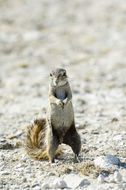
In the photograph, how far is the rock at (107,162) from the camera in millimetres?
5062

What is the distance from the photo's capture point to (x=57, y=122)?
210 inches

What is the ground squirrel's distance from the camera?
525 cm

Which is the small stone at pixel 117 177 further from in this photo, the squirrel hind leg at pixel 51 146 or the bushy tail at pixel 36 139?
the bushy tail at pixel 36 139

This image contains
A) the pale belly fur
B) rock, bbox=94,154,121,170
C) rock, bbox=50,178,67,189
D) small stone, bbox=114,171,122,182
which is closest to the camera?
rock, bbox=50,178,67,189

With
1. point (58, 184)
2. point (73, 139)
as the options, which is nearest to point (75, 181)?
point (58, 184)

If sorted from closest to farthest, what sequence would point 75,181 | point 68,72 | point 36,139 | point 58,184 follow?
1. point 58,184
2. point 75,181
3. point 36,139
4. point 68,72

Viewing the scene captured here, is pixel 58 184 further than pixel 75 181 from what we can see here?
No

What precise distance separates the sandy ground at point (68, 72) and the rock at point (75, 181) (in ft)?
0.27

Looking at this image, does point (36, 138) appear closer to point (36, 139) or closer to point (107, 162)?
point (36, 139)

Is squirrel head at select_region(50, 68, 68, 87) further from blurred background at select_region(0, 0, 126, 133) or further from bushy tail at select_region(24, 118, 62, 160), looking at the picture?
blurred background at select_region(0, 0, 126, 133)

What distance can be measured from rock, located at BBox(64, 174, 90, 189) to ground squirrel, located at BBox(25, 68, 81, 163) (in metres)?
0.59

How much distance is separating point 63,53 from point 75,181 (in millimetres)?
9206

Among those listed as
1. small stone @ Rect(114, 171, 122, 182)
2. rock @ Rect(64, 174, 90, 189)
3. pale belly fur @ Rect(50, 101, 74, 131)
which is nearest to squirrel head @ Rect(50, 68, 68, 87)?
pale belly fur @ Rect(50, 101, 74, 131)

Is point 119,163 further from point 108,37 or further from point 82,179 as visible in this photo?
point 108,37
